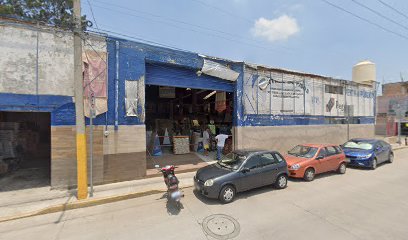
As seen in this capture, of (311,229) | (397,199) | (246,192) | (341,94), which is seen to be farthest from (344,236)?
(341,94)

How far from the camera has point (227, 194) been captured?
22.7ft

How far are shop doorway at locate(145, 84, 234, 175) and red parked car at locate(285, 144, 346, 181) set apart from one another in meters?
4.36

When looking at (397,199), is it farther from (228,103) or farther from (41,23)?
(41,23)

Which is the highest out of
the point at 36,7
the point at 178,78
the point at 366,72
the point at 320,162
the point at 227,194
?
the point at 36,7

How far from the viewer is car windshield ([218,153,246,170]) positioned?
24.8 feet

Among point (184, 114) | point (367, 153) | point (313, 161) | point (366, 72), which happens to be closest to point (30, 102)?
point (313, 161)

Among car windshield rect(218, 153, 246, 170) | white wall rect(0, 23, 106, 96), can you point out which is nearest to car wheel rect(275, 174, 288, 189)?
car windshield rect(218, 153, 246, 170)

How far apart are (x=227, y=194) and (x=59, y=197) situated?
5611 mm

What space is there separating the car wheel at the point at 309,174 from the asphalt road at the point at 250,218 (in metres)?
1.10

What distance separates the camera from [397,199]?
7.27 meters

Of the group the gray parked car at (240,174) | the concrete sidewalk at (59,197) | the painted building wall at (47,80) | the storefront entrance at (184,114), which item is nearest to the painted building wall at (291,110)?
the storefront entrance at (184,114)

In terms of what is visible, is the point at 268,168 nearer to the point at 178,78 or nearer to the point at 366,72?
the point at 178,78

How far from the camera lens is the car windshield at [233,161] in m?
7.55

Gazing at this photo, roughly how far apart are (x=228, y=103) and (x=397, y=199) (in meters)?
9.22
